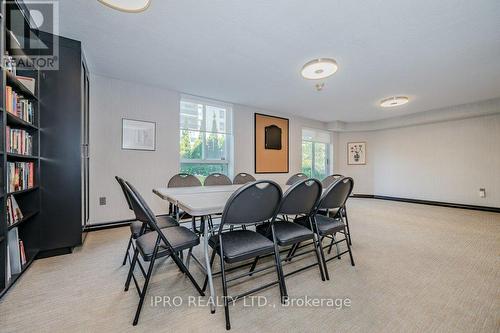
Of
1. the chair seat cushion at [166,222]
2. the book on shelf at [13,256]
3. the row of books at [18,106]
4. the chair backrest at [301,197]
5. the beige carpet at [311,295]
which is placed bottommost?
the beige carpet at [311,295]

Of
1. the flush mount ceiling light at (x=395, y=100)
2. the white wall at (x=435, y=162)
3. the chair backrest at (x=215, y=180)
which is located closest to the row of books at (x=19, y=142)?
the chair backrest at (x=215, y=180)

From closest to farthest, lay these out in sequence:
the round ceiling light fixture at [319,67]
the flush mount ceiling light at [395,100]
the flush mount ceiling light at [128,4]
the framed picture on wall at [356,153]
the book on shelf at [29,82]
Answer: the flush mount ceiling light at [128,4] → the book on shelf at [29,82] → the round ceiling light fixture at [319,67] → the flush mount ceiling light at [395,100] → the framed picture on wall at [356,153]

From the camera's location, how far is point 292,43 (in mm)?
2363

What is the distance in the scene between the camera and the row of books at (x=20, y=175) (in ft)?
5.67

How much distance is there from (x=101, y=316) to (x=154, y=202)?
250cm

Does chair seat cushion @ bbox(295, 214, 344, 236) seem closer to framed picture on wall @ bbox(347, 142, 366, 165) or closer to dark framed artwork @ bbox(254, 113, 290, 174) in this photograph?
dark framed artwork @ bbox(254, 113, 290, 174)

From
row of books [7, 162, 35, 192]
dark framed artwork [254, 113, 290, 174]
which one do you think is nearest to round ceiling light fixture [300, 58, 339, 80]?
dark framed artwork [254, 113, 290, 174]

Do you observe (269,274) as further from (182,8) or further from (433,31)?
(433,31)

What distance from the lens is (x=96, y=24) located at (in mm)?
2072

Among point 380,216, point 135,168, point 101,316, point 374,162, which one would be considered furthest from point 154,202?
point 374,162

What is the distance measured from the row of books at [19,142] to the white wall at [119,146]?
3.91 ft

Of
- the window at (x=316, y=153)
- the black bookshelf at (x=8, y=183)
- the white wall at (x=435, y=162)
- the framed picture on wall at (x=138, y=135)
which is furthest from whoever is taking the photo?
the window at (x=316, y=153)

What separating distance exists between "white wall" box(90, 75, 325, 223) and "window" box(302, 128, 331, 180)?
4016 mm

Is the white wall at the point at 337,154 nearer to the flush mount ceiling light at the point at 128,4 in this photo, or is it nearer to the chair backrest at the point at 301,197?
the flush mount ceiling light at the point at 128,4
